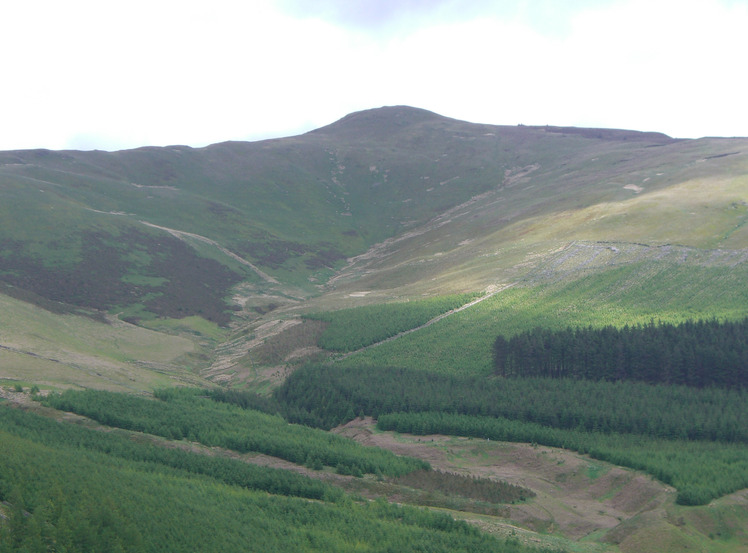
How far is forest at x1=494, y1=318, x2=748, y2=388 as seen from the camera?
48.5 m

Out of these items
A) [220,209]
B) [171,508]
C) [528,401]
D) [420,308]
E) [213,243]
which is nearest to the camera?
[171,508]

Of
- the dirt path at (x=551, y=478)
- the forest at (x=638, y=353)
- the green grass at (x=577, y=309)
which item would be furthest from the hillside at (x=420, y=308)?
the forest at (x=638, y=353)

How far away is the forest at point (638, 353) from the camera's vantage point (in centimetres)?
4853

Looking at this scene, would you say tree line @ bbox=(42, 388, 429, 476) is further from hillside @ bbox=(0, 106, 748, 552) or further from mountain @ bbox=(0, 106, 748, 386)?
mountain @ bbox=(0, 106, 748, 386)

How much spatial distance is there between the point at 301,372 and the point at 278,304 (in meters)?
40.8

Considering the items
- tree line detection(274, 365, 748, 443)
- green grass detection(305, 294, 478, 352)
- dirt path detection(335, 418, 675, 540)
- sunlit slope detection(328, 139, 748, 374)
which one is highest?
sunlit slope detection(328, 139, 748, 374)

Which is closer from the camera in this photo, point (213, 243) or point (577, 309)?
point (577, 309)

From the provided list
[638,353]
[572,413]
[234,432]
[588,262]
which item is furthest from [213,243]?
[572,413]

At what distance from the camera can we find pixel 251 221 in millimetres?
146625

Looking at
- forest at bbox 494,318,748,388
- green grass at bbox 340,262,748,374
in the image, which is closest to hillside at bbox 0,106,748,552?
green grass at bbox 340,262,748,374

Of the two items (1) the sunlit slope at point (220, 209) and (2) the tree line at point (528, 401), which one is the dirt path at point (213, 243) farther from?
(2) the tree line at point (528, 401)

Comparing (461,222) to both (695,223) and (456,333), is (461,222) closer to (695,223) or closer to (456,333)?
(695,223)

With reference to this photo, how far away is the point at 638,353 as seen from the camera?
5184 cm

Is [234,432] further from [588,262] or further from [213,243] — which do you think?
[213,243]
